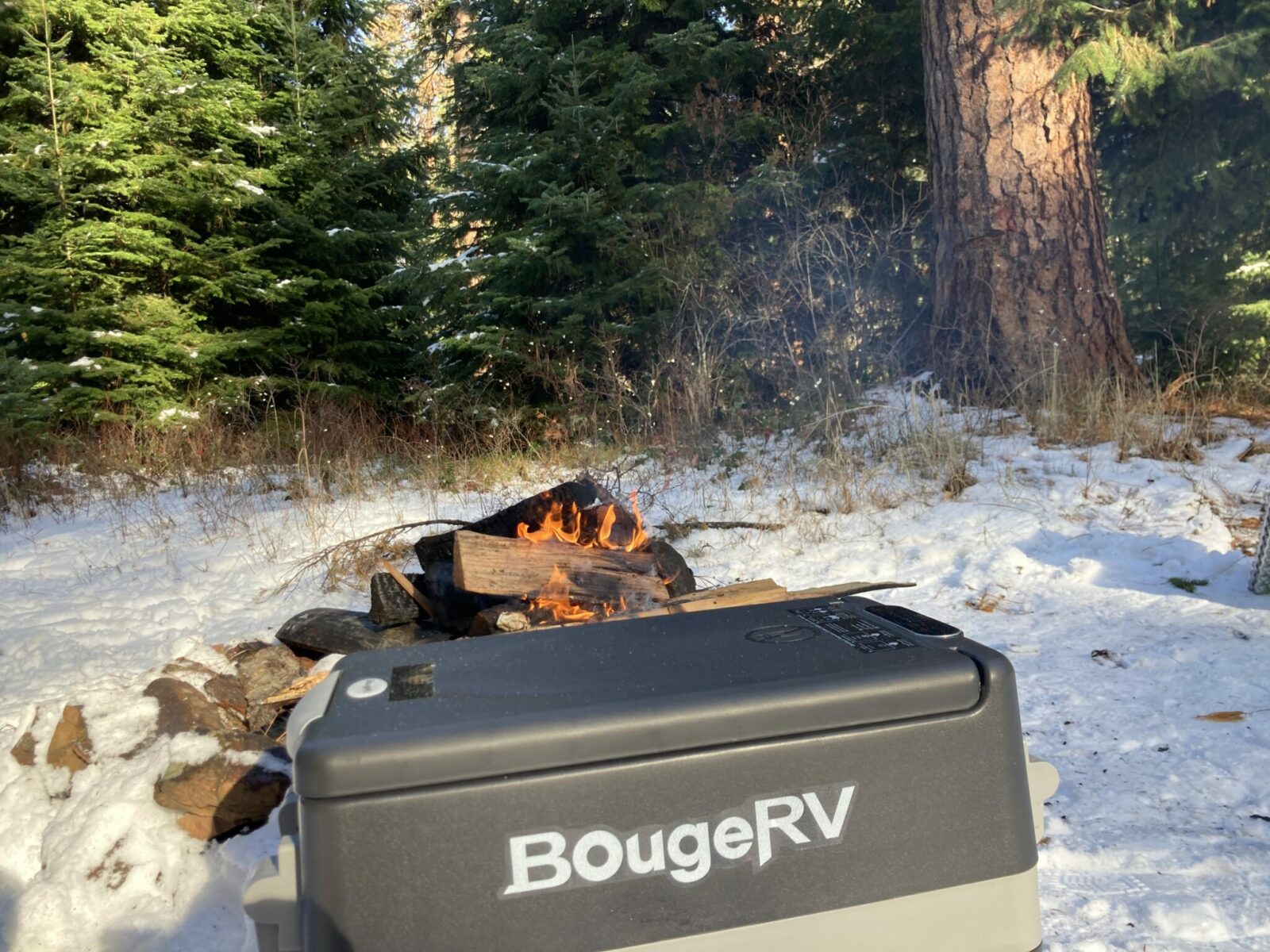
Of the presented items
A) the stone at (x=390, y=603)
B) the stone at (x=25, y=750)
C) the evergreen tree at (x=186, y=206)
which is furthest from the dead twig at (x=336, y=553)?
the evergreen tree at (x=186, y=206)

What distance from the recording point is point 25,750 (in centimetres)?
279

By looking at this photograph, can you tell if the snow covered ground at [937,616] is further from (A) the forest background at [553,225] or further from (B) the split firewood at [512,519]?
(A) the forest background at [553,225]

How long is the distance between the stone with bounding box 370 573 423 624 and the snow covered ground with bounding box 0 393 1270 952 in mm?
624

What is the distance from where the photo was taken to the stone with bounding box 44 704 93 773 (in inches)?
109

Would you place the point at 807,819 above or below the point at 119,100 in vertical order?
below

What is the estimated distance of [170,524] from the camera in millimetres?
5473

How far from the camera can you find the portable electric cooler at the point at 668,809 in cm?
104

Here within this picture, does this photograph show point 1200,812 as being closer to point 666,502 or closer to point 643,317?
point 666,502

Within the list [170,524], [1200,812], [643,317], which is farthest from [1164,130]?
[170,524]

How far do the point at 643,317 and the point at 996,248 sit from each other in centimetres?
296

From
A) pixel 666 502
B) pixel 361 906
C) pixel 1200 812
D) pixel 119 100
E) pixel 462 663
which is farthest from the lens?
pixel 119 100

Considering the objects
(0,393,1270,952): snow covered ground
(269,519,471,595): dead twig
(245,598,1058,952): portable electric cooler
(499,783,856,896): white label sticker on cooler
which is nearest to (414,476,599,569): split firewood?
(269,519,471,595): dead twig

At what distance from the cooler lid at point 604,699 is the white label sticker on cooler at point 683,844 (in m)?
0.09

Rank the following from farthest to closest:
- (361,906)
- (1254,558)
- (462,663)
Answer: (1254,558) < (462,663) < (361,906)
